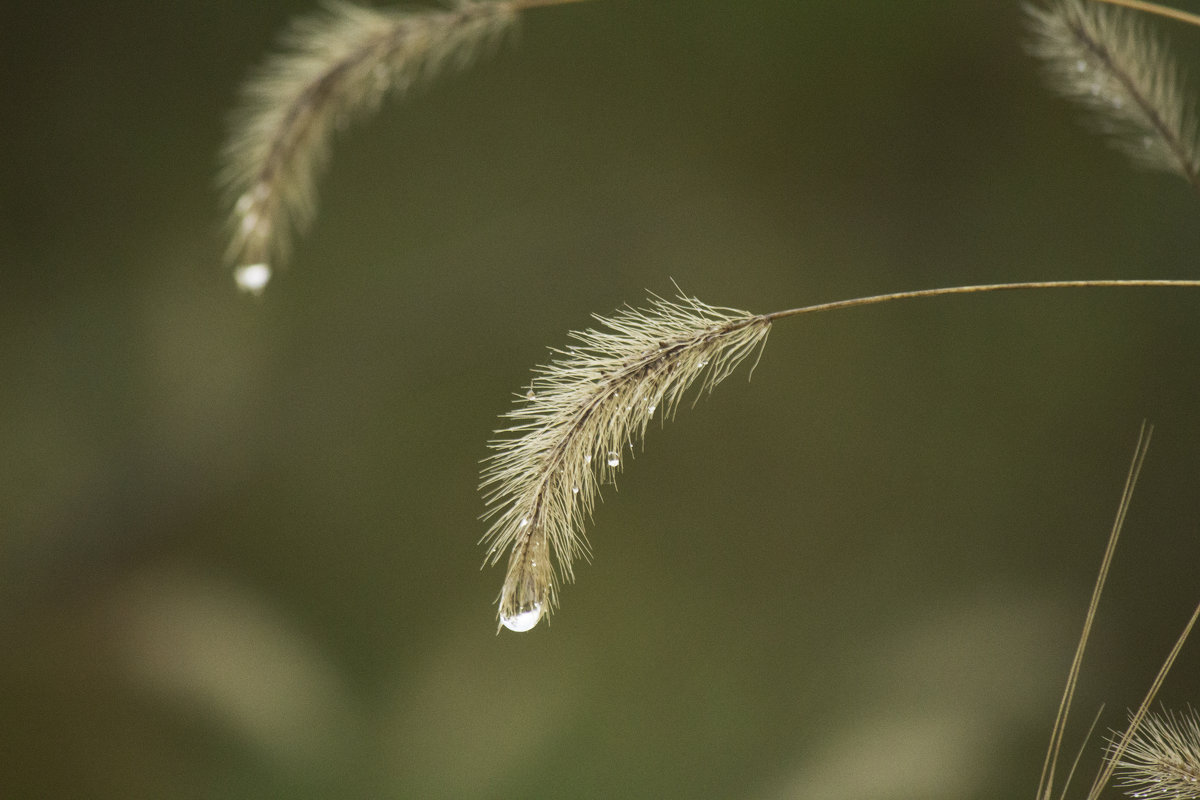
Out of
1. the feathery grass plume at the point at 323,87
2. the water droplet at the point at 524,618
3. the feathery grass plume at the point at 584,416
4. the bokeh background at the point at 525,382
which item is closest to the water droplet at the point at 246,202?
the feathery grass plume at the point at 323,87

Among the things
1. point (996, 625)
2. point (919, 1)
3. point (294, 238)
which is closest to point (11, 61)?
point (294, 238)

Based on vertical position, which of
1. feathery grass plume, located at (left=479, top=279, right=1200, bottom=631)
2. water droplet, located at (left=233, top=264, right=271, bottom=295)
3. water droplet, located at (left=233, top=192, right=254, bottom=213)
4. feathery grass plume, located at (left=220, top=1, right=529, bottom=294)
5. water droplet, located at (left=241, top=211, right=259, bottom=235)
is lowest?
feathery grass plume, located at (left=479, top=279, right=1200, bottom=631)

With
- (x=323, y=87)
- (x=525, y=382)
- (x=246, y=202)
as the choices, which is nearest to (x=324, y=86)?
(x=323, y=87)

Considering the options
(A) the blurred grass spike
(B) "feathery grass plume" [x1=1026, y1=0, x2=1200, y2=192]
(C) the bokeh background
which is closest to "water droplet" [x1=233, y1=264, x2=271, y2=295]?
(A) the blurred grass spike

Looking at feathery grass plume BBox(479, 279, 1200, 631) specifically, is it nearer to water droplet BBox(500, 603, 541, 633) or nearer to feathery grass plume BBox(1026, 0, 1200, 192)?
water droplet BBox(500, 603, 541, 633)

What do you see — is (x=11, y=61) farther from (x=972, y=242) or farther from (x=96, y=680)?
(x=972, y=242)

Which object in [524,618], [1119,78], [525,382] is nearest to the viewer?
[524,618]

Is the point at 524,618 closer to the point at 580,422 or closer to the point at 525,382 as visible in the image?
the point at 580,422

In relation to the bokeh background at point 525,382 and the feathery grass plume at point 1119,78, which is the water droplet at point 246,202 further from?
the bokeh background at point 525,382
